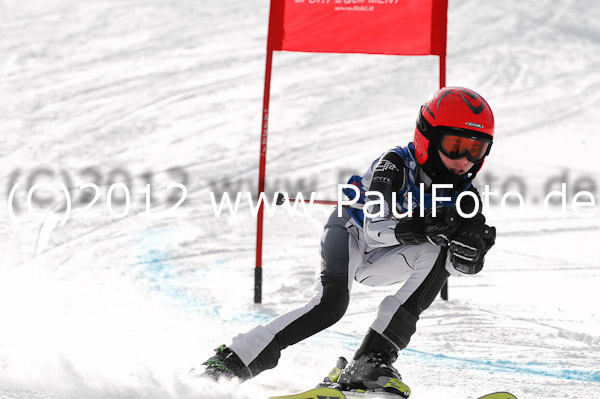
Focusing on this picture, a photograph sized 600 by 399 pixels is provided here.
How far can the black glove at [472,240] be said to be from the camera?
331 cm

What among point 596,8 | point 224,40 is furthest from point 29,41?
point 596,8

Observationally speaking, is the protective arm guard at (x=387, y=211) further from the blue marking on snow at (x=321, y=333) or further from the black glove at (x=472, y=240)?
the blue marking on snow at (x=321, y=333)

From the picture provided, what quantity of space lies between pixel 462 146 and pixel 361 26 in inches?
80.0

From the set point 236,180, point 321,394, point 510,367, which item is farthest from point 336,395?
Result: point 236,180

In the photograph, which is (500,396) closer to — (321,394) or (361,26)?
(321,394)

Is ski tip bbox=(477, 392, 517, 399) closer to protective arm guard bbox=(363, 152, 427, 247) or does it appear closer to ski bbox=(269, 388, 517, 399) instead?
ski bbox=(269, 388, 517, 399)

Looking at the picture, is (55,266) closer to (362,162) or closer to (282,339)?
(282,339)

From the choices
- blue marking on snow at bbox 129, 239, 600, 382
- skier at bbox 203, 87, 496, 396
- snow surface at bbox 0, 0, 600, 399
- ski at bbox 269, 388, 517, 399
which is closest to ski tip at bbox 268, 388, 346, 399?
ski at bbox 269, 388, 517, 399

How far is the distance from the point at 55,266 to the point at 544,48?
10.0m

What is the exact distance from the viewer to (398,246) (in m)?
3.93

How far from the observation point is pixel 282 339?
3.54 meters

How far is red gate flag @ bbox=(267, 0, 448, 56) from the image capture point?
17.9 feet

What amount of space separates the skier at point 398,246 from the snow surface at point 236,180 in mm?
388

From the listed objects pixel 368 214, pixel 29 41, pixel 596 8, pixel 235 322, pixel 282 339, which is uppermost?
pixel 596 8
